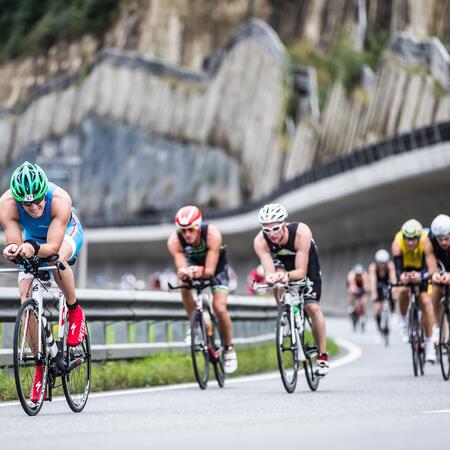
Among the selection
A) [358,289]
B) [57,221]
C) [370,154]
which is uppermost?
[370,154]

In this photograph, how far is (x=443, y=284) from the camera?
14.4 m

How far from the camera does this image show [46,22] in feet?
388

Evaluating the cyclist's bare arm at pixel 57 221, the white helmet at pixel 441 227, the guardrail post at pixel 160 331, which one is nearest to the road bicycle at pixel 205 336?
the guardrail post at pixel 160 331

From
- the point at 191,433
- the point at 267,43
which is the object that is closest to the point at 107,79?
the point at 267,43

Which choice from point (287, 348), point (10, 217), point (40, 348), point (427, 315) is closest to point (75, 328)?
point (40, 348)

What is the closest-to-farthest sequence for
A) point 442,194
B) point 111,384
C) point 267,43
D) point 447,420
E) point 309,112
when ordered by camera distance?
point 447,420, point 111,384, point 442,194, point 309,112, point 267,43

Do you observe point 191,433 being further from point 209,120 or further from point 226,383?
point 209,120

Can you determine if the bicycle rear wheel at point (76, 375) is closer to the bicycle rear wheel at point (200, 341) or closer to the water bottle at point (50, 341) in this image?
the water bottle at point (50, 341)

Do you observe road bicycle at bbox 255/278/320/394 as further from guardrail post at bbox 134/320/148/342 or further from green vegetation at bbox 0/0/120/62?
green vegetation at bbox 0/0/120/62

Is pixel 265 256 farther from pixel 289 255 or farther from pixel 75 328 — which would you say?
pixel 75 328

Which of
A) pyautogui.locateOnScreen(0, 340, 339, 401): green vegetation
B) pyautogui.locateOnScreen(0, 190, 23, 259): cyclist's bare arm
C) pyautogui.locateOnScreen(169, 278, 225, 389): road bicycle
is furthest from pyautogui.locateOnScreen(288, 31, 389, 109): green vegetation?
pyautogui.locateOnScreen(0, 190, 23, 259): cyclist's bare arm

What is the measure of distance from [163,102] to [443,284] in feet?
271

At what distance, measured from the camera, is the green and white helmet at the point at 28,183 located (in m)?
9.47

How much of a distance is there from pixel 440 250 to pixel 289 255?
2.28 m
